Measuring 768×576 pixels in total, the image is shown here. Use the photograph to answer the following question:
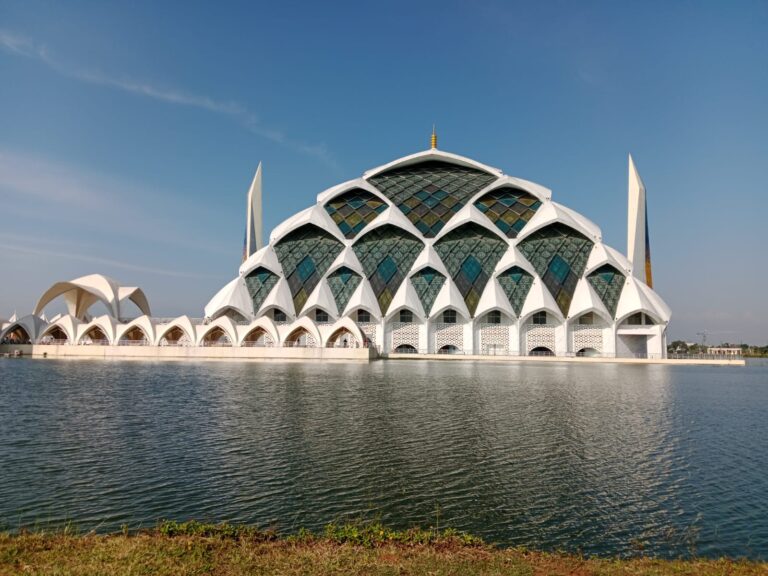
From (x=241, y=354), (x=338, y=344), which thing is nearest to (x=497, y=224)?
(x=338, y=344)

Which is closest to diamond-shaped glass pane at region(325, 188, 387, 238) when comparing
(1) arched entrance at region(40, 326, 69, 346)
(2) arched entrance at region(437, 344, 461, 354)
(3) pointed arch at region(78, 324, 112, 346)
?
(2) arched entrance at region(437, 344, 461, 354)

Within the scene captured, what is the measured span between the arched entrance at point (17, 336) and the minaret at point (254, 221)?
26.1 meters

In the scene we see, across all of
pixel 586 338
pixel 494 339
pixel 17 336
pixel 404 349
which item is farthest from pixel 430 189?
pixel 17 336

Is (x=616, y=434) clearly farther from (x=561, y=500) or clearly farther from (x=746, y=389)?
(x=746, y=389)

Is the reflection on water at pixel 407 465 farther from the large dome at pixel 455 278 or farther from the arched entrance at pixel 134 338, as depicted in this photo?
the large dome at pixel 455 278

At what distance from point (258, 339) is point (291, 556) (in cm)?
5043

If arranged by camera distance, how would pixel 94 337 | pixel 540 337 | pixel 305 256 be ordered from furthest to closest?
pixel 305 256, pixel 94 337, pixel 540 337

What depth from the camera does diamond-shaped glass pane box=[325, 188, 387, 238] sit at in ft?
209

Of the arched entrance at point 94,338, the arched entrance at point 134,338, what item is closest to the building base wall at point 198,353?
the arched entrance at point 94,338

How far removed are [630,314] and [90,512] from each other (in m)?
55.1

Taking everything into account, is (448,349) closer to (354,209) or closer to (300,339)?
(300,339)

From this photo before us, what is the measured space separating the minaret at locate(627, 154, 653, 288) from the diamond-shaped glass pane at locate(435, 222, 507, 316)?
15.4 metres

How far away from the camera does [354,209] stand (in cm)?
6575

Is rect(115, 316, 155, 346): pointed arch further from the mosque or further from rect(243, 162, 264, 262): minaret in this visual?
rect(243, 162, 264, 262): minaret
